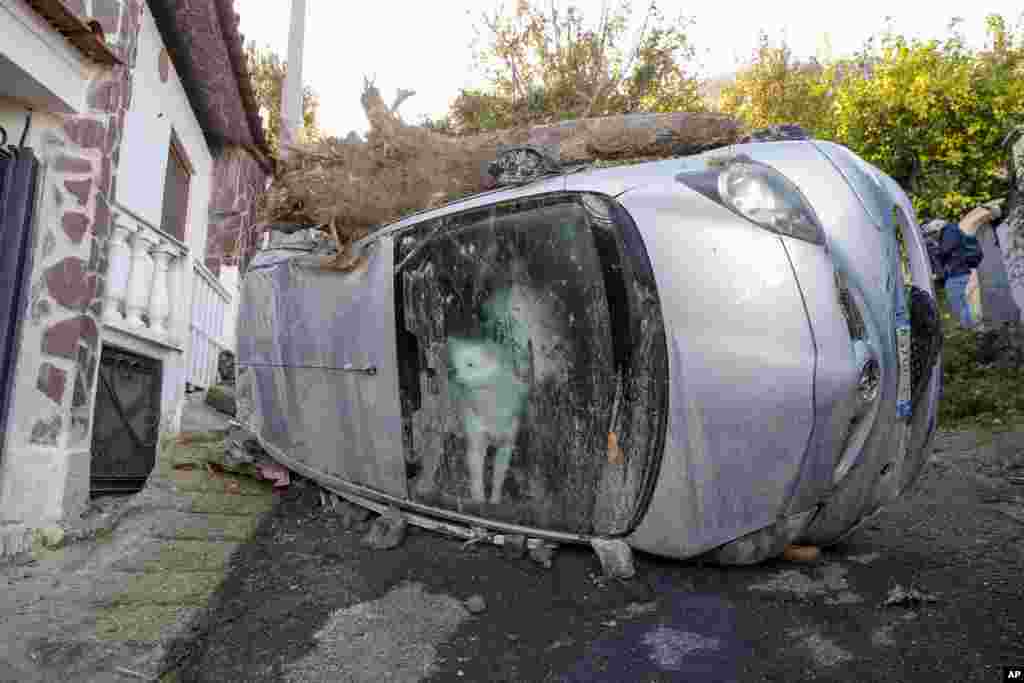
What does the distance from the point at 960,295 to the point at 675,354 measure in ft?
24.3

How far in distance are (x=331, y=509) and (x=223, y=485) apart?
839 millimetres

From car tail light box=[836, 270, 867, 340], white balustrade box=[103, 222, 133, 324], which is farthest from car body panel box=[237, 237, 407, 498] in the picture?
car tail light box=[836, 270, 867, 340]

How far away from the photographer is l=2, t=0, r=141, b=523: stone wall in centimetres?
325

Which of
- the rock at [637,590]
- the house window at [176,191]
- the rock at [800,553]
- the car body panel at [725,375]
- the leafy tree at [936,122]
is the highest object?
the leafy tree at [936,122]

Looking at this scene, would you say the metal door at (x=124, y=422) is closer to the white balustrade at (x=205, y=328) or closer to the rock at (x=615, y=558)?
the white balustrade at (x=205, y=328)

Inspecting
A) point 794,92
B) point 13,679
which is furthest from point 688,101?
point 13,679

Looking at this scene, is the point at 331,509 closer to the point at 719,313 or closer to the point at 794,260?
the point at 719,313

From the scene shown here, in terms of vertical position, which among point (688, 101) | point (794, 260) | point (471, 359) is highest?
point (688, 101)

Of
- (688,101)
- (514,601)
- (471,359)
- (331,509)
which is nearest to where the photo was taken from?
(514,601)

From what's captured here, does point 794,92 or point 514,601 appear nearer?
point 514,601

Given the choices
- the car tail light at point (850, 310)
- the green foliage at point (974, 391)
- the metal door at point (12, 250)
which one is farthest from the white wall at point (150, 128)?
the green foliage at point (974, 391)

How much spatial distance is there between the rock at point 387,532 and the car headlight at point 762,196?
185 centimetres

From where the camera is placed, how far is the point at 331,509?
11.5 feet

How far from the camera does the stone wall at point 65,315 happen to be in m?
3.25
